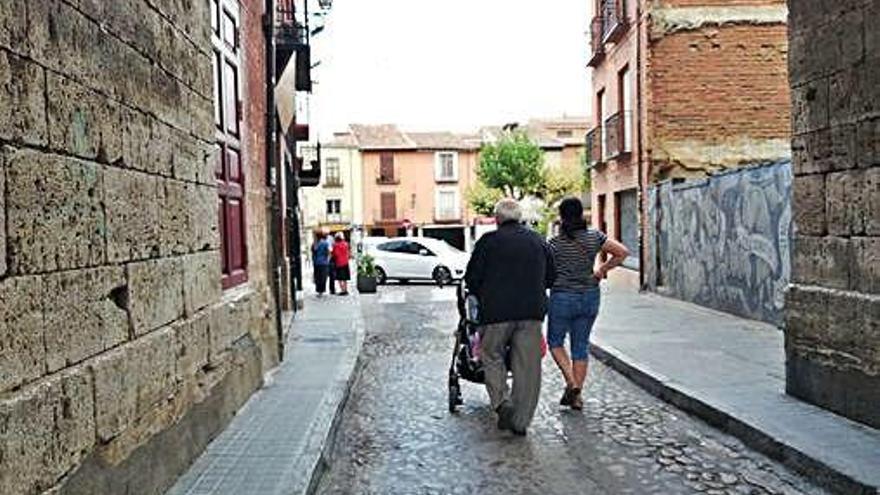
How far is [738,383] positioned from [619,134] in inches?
549

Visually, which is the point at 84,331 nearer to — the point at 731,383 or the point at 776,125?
the point at 731,383

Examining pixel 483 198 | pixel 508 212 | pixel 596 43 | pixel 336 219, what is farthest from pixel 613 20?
pixel 336 219

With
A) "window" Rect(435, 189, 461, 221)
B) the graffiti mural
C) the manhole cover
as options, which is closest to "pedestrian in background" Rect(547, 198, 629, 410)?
the graffiti mural

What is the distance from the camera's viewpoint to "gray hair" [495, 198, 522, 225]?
7246 mm

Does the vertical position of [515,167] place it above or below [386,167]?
below

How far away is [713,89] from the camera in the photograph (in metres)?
19.4

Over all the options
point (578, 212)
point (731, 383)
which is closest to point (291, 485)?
point (578, 212)

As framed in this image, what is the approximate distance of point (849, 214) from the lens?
642cm

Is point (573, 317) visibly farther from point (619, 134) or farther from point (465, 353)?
point (619, 134)

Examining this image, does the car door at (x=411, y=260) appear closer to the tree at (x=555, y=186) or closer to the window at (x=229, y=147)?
the window at (x=229, y=147)

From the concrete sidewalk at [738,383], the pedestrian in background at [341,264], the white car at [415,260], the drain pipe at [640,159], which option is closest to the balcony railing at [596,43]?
the drain pipe at [640,159]

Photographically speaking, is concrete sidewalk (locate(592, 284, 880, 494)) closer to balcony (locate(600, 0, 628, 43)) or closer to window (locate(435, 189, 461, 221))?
balcony (locate(600, 0, 628, 43))

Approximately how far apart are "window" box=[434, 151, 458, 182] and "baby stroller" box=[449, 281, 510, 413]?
53345mm

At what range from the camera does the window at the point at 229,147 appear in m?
7.54
